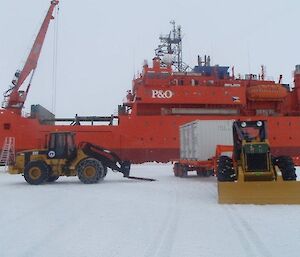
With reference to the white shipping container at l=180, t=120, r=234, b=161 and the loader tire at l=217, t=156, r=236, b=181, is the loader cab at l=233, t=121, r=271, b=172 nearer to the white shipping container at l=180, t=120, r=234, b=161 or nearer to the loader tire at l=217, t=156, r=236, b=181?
the loader tire at l=217, t=156, r=236, b=181

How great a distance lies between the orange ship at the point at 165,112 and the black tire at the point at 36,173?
1006 centimetres

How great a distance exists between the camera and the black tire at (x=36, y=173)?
1209cm

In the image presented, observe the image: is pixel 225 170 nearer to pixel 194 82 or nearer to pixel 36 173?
pixel 36 173

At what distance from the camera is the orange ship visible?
22562 mm

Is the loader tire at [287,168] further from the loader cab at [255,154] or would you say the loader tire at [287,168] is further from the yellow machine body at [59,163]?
the yellow machine body at [59,163]

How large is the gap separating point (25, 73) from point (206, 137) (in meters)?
15.2

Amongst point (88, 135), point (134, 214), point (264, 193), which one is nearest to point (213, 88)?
point (88, 135)

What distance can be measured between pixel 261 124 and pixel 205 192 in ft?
8.22

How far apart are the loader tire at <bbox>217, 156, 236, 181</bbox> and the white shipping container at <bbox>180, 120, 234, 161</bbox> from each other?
4.69 m

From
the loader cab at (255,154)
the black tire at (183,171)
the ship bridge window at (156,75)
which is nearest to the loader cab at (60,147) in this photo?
the black tire at (183,171)

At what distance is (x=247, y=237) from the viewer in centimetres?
481

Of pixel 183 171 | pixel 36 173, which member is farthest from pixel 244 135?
pixel 183 171

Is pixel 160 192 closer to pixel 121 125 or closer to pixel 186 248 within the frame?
pixel 186 248

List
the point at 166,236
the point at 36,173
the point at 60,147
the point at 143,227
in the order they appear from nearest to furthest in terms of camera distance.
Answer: the point at 166,236 < the point at 143,227 < the point at 36,173 < the point at 60,147
